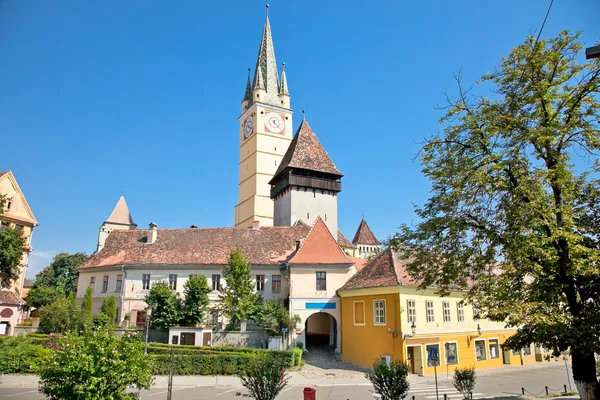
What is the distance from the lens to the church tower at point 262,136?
65938 millimetres

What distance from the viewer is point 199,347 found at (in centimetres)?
2666

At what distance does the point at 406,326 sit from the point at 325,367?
233 inches

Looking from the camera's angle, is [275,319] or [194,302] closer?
[275,319]

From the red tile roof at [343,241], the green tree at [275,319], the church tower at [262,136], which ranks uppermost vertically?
the church tower at [262,136]

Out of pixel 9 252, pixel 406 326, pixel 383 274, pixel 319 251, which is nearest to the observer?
pixel 406 326

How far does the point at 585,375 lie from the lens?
12.7m

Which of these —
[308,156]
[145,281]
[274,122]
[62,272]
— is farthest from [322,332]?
[62,272]

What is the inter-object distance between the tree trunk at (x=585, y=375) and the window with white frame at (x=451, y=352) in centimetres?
1538

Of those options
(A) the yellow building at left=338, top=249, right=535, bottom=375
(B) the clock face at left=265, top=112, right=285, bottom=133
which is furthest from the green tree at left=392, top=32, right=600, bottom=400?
(B) the clock face at left=265, top=112, right=285, bottom=133

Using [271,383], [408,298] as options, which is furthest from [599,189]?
[408,298]

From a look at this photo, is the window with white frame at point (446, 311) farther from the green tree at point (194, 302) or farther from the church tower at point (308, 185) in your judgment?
the church tower at point (308, 185)

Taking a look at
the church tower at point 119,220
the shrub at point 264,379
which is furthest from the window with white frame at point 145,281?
the church tower at point 119,220

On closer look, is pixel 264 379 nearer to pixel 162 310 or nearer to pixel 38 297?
pixel 162 310

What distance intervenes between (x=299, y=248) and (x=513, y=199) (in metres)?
21.9
